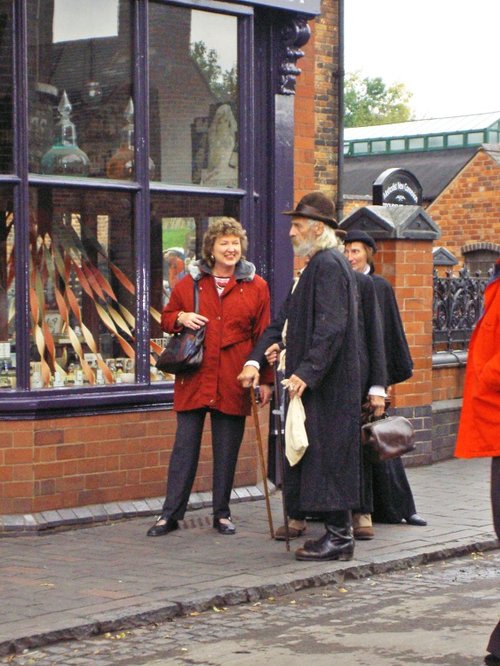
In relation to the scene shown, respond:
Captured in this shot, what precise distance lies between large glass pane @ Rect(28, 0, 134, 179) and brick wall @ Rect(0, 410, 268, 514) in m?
1.65

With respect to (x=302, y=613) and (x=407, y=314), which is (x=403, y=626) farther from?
(x=407, y=314)

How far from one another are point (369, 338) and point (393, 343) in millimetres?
697

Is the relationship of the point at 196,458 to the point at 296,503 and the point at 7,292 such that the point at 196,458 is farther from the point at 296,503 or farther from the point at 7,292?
the point at 7,292

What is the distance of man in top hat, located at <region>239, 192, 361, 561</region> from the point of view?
24.8 ft

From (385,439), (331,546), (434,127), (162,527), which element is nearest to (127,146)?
(162,527)

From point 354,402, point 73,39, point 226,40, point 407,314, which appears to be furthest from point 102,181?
point 407,314

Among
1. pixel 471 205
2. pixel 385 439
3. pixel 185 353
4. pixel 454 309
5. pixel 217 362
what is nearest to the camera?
pixel 385 439

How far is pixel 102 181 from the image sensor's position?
928cm

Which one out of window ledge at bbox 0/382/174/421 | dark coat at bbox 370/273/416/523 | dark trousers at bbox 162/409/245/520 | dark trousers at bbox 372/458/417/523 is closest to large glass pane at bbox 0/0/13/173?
window ledge at bbox 0/382/174/421

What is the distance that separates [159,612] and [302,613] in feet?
2.30

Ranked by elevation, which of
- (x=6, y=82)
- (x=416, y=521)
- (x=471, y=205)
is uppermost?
(x=471, y=205)

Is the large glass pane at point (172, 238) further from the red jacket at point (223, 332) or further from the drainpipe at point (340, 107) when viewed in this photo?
the drainpipe at point (340, 107)

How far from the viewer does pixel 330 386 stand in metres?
7.66

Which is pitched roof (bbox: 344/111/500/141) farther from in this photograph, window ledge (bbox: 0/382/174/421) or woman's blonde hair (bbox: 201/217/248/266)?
woman's blonde hair (bbox: 201/217/248/266)
